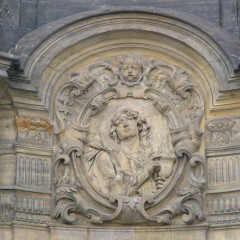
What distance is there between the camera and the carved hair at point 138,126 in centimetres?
1457

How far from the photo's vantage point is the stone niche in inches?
→ 558

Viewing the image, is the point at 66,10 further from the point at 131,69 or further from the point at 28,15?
the point at 131,69

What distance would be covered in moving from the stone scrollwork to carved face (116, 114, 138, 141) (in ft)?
0.04

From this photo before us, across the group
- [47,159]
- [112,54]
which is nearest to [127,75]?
[112,54]

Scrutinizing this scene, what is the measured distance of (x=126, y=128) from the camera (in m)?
14.5

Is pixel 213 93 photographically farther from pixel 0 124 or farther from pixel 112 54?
pixel 0 124

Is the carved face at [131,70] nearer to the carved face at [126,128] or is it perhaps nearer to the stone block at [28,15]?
the carved face at [126,128]

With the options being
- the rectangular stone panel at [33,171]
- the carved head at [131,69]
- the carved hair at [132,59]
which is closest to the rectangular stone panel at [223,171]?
the carved head at [131,69]

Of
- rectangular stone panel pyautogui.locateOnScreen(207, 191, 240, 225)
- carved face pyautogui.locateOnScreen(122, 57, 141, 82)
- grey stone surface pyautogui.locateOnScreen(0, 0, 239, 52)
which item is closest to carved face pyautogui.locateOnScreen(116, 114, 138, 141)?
carved face pyautogui.locateOnScreen(122, 57, 141, 82)

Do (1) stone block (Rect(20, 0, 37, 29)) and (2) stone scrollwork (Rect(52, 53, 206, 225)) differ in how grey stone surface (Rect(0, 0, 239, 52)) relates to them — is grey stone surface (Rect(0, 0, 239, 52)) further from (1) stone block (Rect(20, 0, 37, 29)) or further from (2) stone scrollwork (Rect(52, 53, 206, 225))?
(2) stone scrollwork (Rect(52, 53, 206, 225))

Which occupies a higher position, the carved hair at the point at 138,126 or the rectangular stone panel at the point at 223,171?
the carved hair at the point at 138,126

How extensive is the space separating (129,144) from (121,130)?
203 millimetres

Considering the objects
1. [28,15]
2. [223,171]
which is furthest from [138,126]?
[28,15]

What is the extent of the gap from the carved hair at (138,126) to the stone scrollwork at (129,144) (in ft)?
0.04
